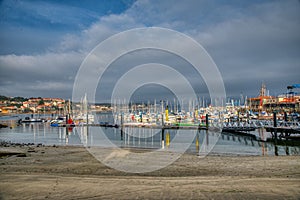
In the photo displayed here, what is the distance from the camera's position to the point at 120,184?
9562 mm

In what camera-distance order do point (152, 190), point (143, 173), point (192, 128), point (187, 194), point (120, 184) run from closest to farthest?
point (187, 194) < point (152, 190) < point (120, 184) < point (143, 173) < point (192, 128)

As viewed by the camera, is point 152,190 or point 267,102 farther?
point 267,102

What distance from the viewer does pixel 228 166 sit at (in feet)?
49.4

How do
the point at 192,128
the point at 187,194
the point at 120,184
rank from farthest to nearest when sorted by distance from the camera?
the point at 192,128 → the point at 120,184 → the point at 187,194

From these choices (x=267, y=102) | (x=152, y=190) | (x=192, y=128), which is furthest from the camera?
(x=267, y=102)

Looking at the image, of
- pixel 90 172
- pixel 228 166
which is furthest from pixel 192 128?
pixel 90 172

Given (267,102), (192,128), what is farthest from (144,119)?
(267,102)

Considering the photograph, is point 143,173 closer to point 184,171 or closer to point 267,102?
point 184,171

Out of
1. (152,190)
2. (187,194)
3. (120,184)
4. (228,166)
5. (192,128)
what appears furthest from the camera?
(192,128)

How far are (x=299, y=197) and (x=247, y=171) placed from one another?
586 centimetres

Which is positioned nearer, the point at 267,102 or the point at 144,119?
the point at 144,119

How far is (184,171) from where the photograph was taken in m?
13.6

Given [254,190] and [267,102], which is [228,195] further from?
[267,102]

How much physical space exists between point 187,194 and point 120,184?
274 cm
